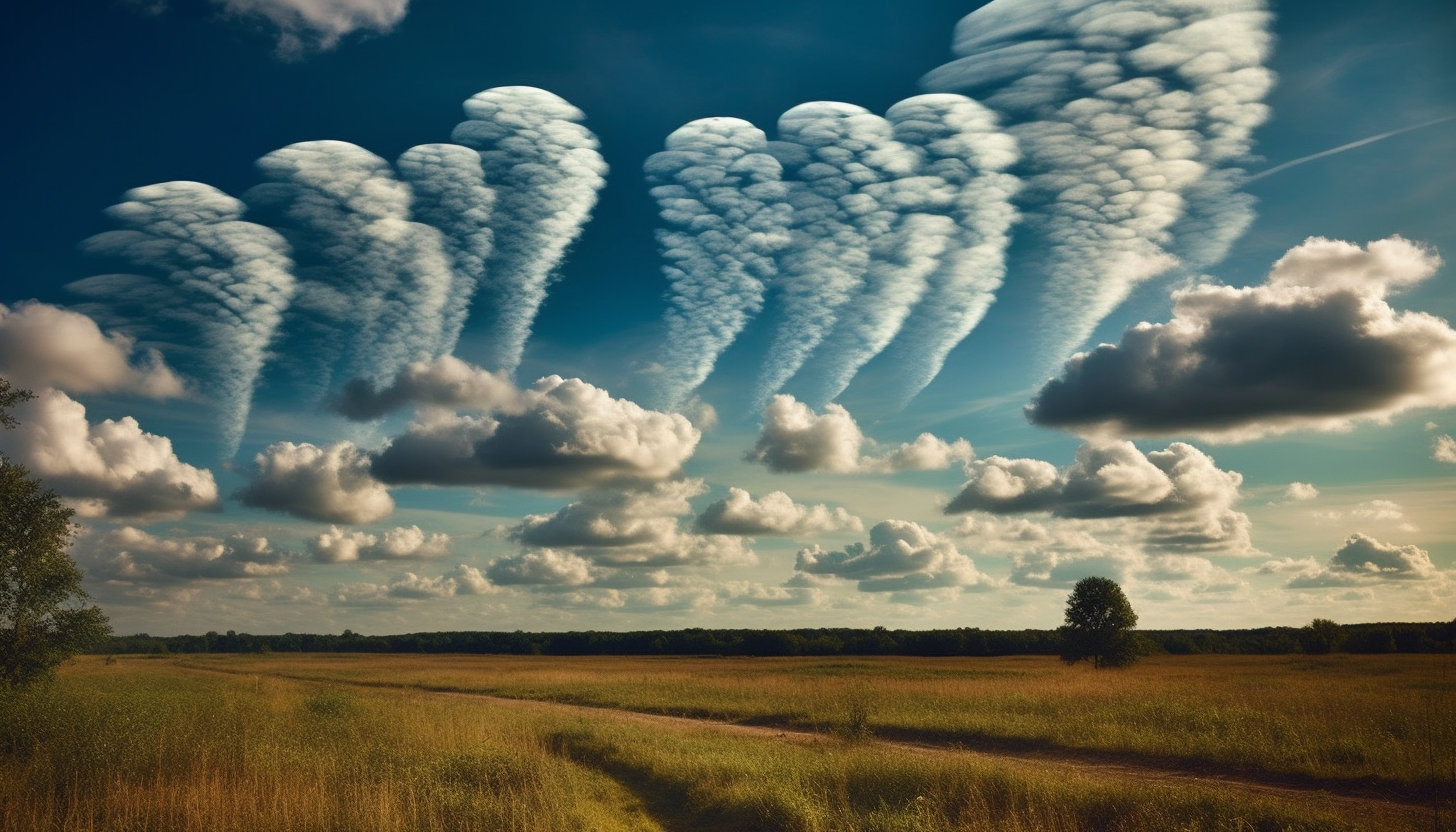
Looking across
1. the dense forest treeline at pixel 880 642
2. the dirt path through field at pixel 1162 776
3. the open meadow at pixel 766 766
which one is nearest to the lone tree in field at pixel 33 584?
the open meadow at pixel 766 766

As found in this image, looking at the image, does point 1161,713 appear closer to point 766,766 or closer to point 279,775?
point 766,766

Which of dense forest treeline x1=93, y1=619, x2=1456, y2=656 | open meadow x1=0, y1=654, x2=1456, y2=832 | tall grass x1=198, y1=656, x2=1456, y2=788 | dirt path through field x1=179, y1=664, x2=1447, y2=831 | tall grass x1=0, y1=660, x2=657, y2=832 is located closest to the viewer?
open meadow x1=0, y1=654, x2=1456, y2=832

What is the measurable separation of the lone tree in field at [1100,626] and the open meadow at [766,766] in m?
31.0

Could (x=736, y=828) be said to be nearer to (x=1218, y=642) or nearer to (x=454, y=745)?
Answer: (x=454, y=745)

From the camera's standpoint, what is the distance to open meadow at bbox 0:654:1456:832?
13.1m

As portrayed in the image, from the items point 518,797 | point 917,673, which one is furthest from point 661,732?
point 917,673

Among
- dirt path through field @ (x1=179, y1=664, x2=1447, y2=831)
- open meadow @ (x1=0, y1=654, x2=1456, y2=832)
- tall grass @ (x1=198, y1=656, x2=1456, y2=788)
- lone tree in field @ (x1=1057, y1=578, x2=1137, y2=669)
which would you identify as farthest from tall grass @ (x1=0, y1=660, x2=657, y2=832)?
lone tree in field @ (x1=1057, y1=578, x2=1137, y2=669)

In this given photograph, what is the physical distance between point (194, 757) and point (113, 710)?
8295mm

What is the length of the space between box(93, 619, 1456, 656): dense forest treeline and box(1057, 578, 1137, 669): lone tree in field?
17.9 feet

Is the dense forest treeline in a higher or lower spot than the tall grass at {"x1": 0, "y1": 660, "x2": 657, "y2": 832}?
lower

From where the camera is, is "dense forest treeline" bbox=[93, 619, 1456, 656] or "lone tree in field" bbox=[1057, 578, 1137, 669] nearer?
"lone tree in field" bbox=[1057, 578, 1137, 669]

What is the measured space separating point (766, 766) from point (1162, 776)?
876 centimetres

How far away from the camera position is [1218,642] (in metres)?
111

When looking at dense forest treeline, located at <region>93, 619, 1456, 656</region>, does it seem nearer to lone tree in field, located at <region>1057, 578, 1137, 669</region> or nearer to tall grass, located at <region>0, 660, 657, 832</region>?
lone tree in field, located at <region>1057, 578, 1137, 669</region>
